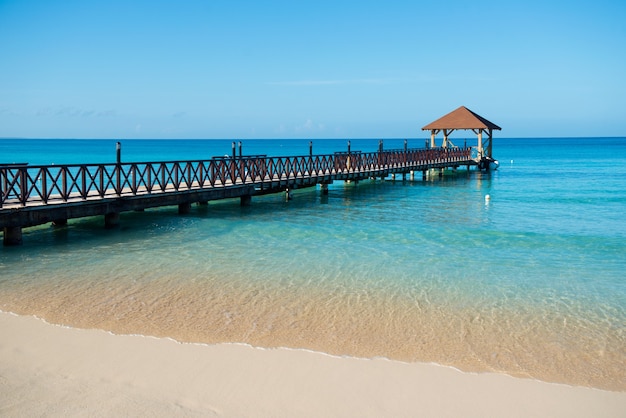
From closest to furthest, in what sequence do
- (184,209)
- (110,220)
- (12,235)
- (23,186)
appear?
(12,235) < (23,186) < (110,220) < (184,209)

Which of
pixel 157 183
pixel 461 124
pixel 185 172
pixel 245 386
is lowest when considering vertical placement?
pixel 245 386

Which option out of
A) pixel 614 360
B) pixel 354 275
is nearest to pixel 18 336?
pixel 354 275

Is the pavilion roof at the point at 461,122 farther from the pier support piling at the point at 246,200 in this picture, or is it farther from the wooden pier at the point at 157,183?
the pier support piling at the point at 246,200

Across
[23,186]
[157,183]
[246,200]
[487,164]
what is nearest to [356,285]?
[23,186]

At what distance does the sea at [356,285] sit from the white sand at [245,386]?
400 millimetres

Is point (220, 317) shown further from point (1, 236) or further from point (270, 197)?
point (270, 197)

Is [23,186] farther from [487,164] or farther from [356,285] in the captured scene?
[487,164]

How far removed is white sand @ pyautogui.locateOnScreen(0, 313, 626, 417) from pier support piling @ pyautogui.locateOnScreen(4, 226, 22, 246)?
694 centimetres

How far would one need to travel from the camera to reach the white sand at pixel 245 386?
5340mm

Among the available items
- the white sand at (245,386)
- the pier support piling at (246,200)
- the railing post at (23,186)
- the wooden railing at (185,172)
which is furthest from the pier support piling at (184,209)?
the white sand at (245,386)

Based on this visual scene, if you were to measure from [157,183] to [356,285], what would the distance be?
452 inches

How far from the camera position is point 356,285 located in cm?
1014

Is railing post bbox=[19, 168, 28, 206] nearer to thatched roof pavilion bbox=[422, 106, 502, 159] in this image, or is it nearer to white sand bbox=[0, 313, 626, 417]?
white sand bbox=[0, 313, 626, 417]

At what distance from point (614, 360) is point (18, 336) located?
23.5 ft
